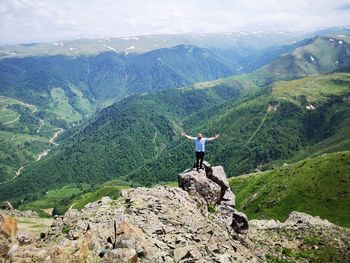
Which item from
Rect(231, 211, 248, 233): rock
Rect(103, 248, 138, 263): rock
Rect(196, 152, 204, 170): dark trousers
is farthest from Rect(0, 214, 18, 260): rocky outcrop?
Rect(231, 211, 248, 233): rock

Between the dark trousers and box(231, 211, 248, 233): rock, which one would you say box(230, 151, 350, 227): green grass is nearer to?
box(231, 211, 248, 233): rock

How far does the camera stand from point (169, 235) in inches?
1556

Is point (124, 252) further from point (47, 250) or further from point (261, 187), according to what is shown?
point (261, 187)

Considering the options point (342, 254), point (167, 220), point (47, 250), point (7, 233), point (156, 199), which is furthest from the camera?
point (342, 254)

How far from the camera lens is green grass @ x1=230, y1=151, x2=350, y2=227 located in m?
149

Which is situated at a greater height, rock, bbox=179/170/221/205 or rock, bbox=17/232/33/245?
rock, bbox=17/232/33/245

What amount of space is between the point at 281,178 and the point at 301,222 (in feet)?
368

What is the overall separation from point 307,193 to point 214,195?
117276 millimetres

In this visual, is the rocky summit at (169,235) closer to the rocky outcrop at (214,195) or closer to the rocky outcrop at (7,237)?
the rocky outcrop at (214,195)

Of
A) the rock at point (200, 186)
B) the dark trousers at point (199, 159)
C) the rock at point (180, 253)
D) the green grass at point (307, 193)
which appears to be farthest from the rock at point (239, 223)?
the green grass at point (307, 193)

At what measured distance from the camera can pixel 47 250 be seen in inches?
1256

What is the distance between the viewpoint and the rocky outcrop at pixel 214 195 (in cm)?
5614

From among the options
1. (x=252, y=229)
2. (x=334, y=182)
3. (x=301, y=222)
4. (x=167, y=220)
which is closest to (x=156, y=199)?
(x=167, y=220)

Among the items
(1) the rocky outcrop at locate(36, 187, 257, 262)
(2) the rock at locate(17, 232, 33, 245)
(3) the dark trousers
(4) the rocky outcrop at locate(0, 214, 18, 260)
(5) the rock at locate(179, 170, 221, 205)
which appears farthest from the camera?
(3) the dark trousers
